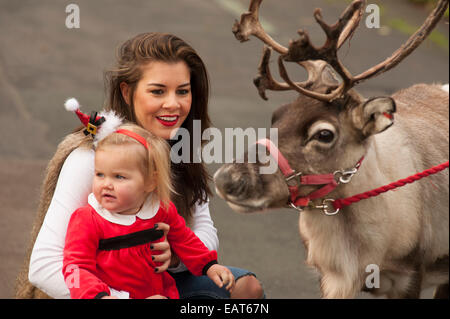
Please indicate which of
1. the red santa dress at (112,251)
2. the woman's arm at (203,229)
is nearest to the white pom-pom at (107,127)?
the red santa dress at (112,251)

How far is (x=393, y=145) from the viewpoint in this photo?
385 cm

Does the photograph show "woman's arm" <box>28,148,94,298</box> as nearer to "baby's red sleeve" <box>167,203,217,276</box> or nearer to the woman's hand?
the woman's hand

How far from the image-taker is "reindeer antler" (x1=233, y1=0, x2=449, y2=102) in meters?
3.24

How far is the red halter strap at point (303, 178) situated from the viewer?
3.34m

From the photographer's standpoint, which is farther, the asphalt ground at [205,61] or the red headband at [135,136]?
the asphalt ground at [205,61]

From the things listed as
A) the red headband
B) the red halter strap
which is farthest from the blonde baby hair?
the red halter strap

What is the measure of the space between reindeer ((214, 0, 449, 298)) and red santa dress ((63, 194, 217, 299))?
1.81ft

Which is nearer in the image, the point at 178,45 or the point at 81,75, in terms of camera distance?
the point at 178,45

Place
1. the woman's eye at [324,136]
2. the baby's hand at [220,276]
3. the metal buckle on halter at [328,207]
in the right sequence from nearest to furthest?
the baby's hand at [220,276], the woman's eye at [324,136], the metal buckle on halter at [328,207]

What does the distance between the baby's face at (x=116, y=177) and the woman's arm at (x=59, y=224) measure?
143mm

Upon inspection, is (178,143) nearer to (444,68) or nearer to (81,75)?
(81,75)

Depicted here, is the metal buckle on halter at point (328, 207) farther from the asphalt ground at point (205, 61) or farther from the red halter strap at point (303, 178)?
the asphalt ground at point (205, 61)
